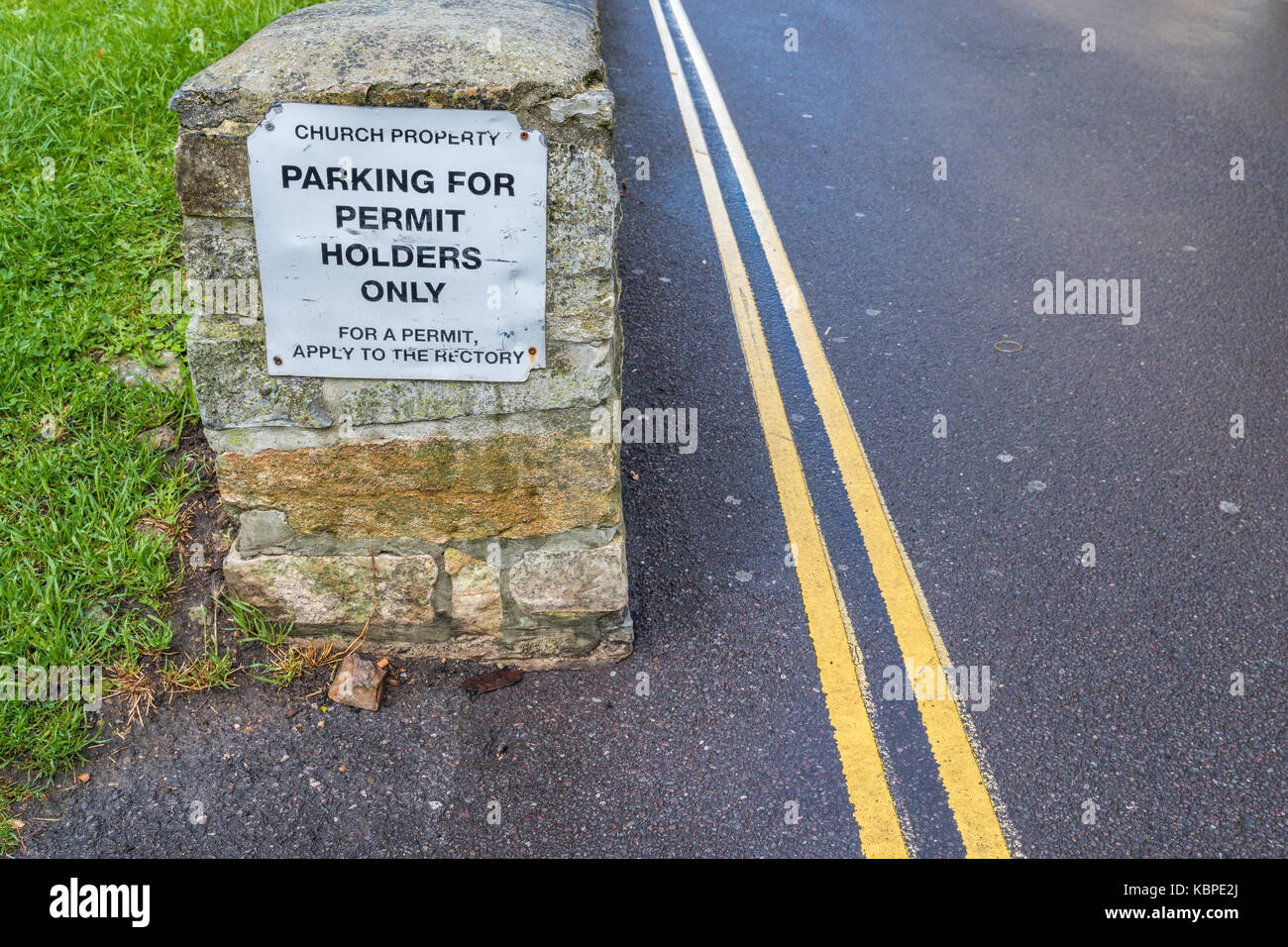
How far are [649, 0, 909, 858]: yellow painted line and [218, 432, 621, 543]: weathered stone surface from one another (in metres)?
0.90

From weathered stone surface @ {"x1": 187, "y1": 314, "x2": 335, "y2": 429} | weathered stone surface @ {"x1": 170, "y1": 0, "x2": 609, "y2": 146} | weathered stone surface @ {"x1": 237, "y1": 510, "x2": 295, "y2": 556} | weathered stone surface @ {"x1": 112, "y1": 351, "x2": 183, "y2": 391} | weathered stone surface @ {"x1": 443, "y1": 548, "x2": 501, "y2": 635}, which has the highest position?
weathered stone surface @ {"x1": 170, "y1": 0, "x2": 609, "y2": 146}

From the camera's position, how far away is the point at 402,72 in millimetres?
2635

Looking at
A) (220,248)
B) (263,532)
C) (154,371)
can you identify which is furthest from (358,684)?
(154,371)

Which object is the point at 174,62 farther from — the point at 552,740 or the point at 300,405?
the point at 552,740

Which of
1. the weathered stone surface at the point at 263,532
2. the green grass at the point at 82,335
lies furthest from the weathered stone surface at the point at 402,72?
the green grass at the point at 82,335

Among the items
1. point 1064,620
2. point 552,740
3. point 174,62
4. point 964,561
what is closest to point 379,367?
point 552,740

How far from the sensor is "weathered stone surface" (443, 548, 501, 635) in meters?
3.23

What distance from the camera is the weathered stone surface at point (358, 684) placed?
10.4 ft

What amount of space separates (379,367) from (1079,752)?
7.94ft

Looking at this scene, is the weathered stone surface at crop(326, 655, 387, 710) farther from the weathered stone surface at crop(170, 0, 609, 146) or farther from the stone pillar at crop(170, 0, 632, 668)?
the weathered stone surface at crop(170, 0, 609, 146)

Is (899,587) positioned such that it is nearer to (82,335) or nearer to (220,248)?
(220,248)

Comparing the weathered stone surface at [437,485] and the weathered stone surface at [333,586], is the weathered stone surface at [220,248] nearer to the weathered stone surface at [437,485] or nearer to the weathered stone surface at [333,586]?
the weathered stone surface at [437,485]

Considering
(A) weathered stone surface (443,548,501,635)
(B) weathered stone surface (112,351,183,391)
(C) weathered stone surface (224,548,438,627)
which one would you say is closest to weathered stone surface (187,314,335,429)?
(C) weathered stone surface (224,548,438,627)

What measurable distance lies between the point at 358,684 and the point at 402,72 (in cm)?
186
